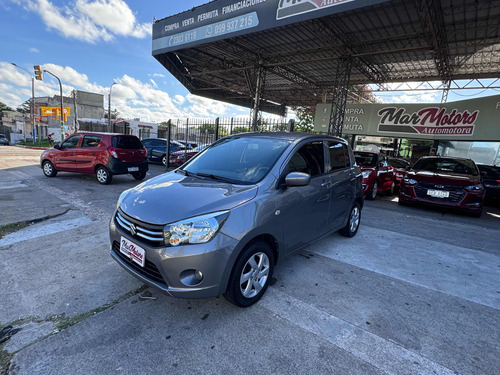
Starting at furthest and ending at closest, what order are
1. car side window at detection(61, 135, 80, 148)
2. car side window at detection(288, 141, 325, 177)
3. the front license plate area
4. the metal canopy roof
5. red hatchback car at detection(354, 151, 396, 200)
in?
1. the metal canopy roof
2. car side window at detection(61, 135, 80, 148)
3. red hatchback car at detection(354, 151, 396, 200)
4. the front license plate area
5. car side window at detection(288, 141, 325, 177)

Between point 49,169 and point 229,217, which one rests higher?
point 229,217

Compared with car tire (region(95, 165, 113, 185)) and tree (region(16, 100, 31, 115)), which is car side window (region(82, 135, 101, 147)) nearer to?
car tire (region(95, 165, 113, 185))

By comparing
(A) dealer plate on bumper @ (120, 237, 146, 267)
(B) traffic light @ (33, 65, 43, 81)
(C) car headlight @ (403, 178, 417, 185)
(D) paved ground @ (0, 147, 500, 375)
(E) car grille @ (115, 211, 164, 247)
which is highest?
(B) traffic light @ (33, 65, 43, 81)

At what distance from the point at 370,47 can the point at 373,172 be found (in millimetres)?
7810

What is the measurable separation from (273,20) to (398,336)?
35.0ft

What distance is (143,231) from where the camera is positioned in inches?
→ 89.4

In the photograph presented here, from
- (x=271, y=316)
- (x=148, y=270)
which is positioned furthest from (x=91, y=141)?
(x=271, y=316)

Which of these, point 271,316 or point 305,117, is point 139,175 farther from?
point 305,117

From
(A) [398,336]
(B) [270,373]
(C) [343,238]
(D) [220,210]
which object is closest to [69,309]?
(D) [220,210]

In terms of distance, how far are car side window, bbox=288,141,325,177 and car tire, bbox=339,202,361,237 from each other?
4.59 feet

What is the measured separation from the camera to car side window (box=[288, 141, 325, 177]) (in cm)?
304

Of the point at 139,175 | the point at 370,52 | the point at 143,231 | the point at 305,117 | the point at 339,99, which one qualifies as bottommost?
the point at 139,175

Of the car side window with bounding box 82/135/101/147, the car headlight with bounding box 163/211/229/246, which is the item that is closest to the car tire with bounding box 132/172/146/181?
the car side window with bounding box 82/135/101/147

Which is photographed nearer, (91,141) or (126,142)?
(91,141)
